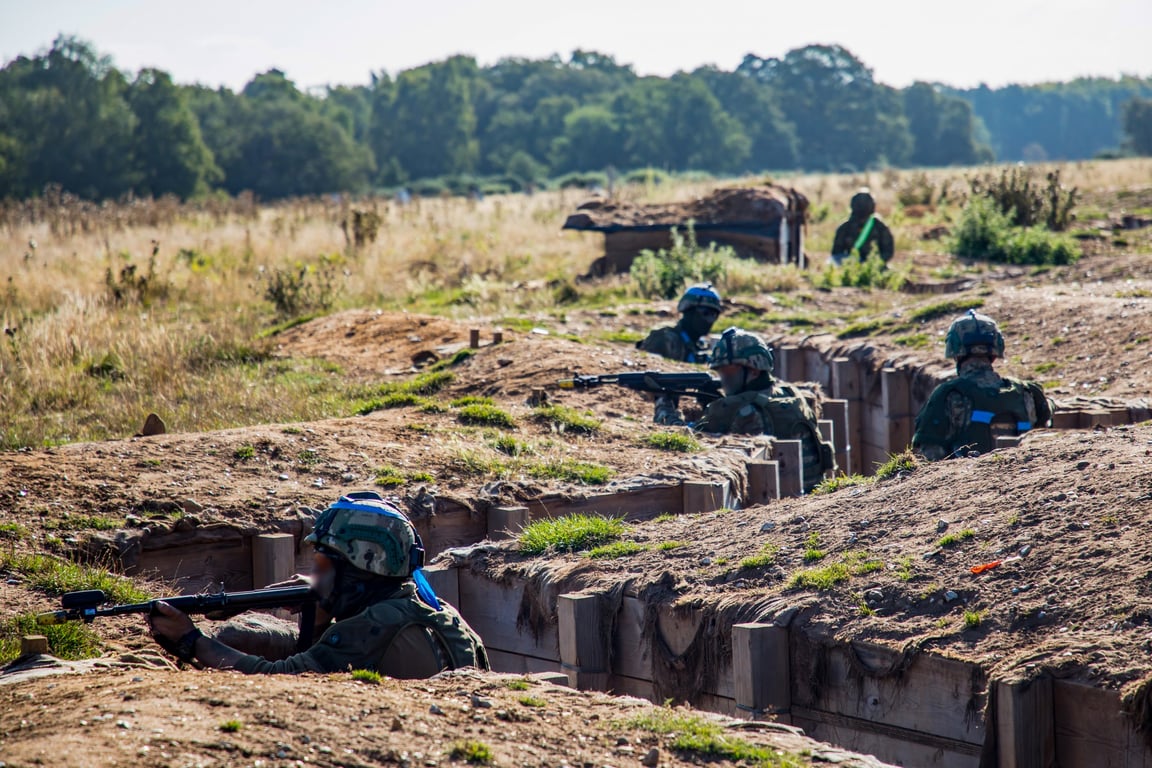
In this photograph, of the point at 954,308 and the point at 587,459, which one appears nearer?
the point at 587,459

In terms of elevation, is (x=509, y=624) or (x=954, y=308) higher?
(x=954, y=308)

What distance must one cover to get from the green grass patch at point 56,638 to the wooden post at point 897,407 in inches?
276

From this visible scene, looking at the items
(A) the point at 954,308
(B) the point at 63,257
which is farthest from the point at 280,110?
(A) the point at 954,308

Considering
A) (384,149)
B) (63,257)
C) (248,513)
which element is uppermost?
(384,149)

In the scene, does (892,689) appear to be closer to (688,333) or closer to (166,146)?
(688,333)

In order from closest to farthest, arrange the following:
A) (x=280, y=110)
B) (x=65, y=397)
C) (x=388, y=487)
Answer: (x=388, y=487), (x=65, y=397), (x=280, y=110)

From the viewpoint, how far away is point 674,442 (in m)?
8.62

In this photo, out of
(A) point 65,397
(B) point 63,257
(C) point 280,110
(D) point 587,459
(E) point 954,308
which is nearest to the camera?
(D) point 587,459

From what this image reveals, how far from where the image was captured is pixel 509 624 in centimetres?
601

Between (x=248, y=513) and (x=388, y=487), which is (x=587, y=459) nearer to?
(x=388, y=487)

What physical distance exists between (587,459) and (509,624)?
2.37 m

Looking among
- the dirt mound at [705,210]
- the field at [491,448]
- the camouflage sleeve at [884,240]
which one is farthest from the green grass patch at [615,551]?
the camouflage sleeve at [884,240]

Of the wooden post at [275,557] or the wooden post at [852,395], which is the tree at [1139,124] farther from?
the wooden post at [275,557]

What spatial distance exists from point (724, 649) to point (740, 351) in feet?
12.6
